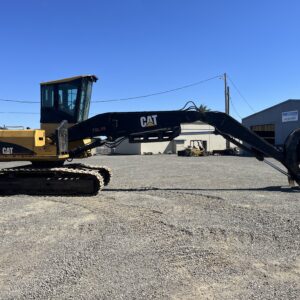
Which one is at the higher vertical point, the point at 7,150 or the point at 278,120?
the point at 278,120

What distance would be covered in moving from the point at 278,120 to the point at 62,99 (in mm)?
33680

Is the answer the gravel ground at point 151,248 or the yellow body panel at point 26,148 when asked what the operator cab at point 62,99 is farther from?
the gravel ground at point 151,248

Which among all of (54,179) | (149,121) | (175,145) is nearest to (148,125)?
(149,121)

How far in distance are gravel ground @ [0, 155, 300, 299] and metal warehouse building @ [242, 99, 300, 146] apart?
30.1 metres

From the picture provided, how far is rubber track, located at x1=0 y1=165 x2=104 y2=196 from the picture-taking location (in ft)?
42.4

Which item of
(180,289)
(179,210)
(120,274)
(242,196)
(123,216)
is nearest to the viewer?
(180,289)

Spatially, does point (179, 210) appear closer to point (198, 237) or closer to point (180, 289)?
point (198, 237)

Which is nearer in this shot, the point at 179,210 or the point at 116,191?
the point at 179,210

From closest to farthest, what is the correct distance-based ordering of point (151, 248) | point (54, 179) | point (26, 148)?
point (151, 248)
point (54, 179)
point (26, 148)

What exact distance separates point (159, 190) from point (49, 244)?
22.9 feet

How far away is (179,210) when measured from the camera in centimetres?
999

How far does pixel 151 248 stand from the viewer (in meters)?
6.80

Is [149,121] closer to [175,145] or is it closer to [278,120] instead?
[278,120]

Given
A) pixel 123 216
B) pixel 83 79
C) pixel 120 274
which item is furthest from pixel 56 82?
pixel 120 274
